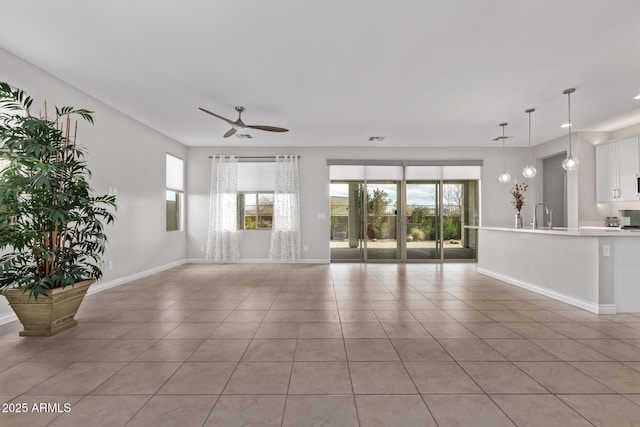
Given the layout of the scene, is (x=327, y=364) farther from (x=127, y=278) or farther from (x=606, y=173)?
(x=606, y=173)

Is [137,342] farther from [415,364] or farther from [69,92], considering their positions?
[69,92]

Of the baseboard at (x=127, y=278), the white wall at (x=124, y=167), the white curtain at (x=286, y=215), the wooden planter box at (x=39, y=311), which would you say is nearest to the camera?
the wooden planter box at (x=39, y=311)

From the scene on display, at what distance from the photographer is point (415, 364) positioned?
7.55 ft

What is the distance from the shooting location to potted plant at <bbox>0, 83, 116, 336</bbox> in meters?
2.65

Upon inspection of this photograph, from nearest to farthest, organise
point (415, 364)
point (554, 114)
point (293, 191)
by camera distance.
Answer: point (415, 364), point (554, 114), point (293, 191)

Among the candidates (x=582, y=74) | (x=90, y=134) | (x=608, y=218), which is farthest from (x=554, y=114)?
(x=90, y=134)

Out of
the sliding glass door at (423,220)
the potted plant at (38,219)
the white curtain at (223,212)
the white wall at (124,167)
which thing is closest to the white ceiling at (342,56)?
the white wall at (124,167)

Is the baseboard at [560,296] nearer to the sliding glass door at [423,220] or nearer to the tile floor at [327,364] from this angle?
the tile floor at [327,364]

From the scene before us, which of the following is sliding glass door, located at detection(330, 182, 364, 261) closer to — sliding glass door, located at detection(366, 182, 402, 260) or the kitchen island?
sliding glass door, located at detection(366, 182, 402, 260)

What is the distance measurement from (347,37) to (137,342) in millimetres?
3463

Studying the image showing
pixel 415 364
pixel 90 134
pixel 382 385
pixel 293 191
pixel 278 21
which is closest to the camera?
pixel 382 385

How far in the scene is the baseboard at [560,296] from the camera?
3488 mm

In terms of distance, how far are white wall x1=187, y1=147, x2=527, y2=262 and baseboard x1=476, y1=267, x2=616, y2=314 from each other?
100 inches

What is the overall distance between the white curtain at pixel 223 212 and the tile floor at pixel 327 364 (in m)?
3.09
